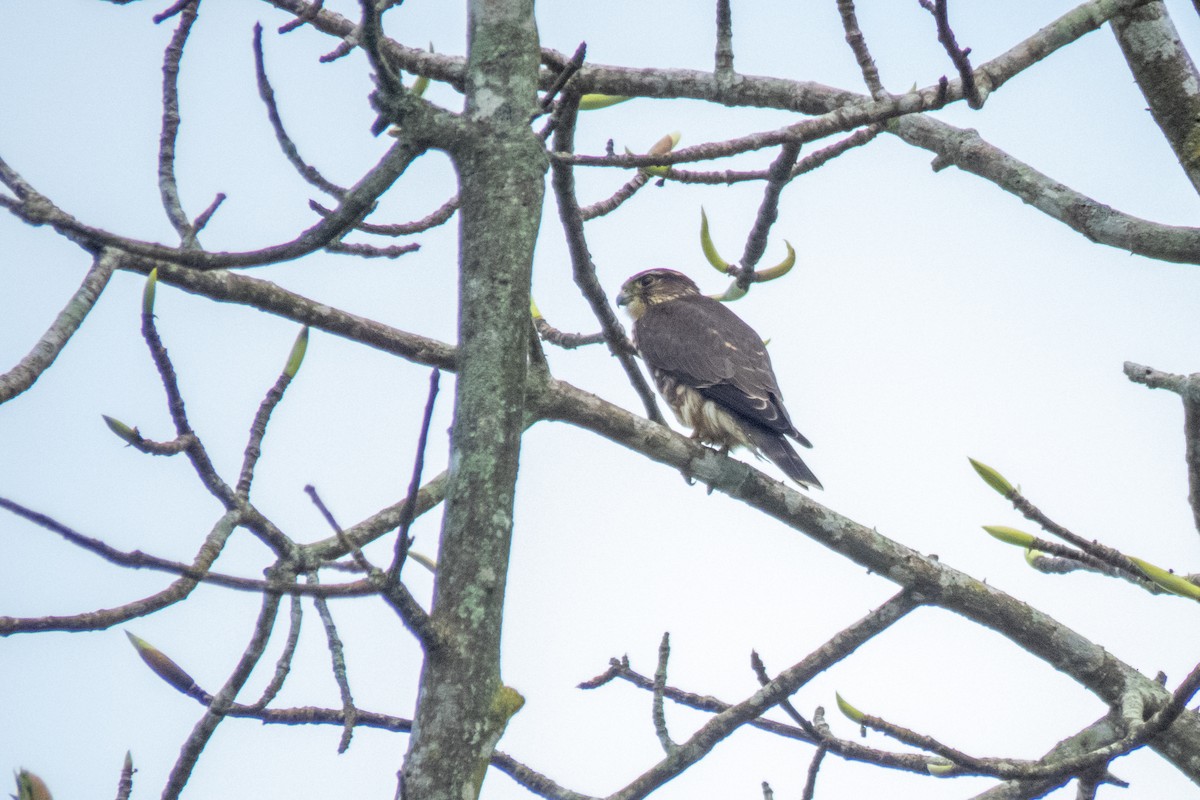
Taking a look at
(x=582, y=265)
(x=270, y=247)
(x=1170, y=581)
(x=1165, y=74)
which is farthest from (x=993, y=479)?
(x=1165, y=74)

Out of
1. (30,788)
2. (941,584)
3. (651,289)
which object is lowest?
(30,788)

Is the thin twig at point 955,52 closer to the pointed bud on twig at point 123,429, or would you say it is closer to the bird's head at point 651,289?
the pointed bud on twig at point 123,429

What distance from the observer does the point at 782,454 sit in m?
5.61

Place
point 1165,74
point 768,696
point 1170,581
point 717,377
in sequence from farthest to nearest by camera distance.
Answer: point 717,377 < point 1165,74 < point 768,696 < point 1170,581

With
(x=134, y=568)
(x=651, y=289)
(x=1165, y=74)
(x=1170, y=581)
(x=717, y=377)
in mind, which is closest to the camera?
(x=134, y=568)

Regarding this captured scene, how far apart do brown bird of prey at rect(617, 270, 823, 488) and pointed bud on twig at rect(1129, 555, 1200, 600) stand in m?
2.88

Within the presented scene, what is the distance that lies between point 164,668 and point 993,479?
1.76 metres

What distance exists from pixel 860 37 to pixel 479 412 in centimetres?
181

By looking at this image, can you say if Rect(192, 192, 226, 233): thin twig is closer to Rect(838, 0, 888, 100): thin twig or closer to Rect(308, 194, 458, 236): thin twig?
Rect(308, 194, 458, 236): thin twig

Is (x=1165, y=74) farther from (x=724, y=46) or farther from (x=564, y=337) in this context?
(x=564, y=337)

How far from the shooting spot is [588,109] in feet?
12.7

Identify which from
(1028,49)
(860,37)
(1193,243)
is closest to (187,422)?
(860,37)

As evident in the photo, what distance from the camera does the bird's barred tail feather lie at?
530cm

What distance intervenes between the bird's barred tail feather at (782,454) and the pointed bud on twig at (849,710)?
2.41 m
